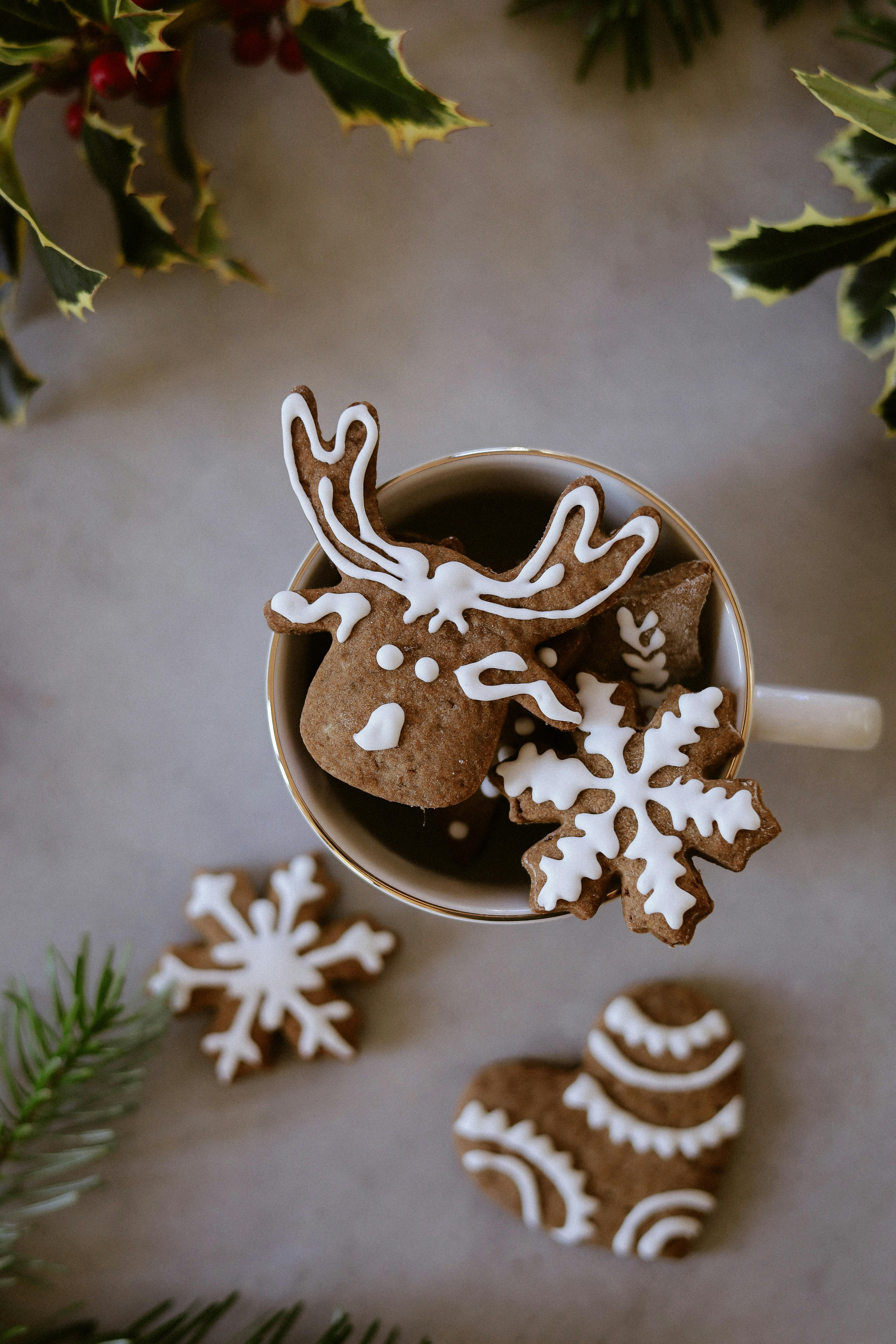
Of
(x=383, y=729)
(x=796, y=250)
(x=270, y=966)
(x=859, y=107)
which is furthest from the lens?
(x=270, y=966)

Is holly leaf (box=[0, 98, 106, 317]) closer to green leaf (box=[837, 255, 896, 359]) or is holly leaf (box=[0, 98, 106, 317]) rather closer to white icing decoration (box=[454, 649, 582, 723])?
white icing decoration (box=[454, 649, 582, 723])

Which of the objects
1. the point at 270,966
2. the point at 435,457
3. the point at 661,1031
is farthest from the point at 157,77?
the point at 661,1031

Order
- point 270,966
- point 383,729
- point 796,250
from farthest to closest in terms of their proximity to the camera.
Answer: point 270,966
point 796,250
point 383,729

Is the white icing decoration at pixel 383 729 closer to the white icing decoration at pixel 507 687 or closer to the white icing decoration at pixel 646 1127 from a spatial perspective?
the white icing decoration at pixel 507 687

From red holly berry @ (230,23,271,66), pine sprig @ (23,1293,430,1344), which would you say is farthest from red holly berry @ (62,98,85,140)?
pine sprig @ (23,1293,430,1344)

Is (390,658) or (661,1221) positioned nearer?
(390,658)

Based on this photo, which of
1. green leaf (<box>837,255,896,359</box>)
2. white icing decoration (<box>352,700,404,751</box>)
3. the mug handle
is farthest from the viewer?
green leaf (<box>837,255,896,359</box>)

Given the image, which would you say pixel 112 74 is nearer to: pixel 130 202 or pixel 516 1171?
pixel 130 202
